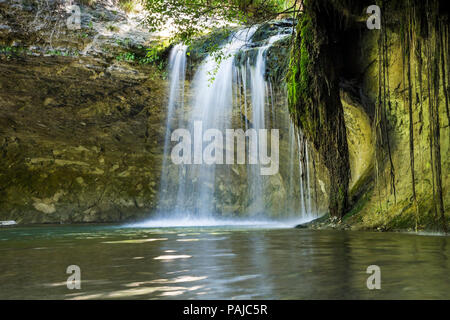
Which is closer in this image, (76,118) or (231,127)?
(76,118)

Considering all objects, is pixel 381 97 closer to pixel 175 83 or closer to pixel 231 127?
pixel 175 83

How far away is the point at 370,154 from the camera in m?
8.65

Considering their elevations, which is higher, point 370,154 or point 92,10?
point 92,10

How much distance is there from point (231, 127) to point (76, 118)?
5462 millimetres

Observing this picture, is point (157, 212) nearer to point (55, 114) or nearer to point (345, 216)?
point (55, 114)

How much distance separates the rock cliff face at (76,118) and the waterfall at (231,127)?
0.78 metres

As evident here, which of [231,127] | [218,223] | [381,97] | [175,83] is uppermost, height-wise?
[175,83]

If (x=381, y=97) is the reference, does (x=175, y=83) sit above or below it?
above

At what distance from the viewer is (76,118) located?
14.1 meters

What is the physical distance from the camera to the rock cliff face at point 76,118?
11469mm

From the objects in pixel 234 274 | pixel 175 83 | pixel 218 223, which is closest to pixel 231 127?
pixel 175 83

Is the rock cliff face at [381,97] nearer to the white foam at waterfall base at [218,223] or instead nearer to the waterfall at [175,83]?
the white foam at waterfall base at [218,223]
